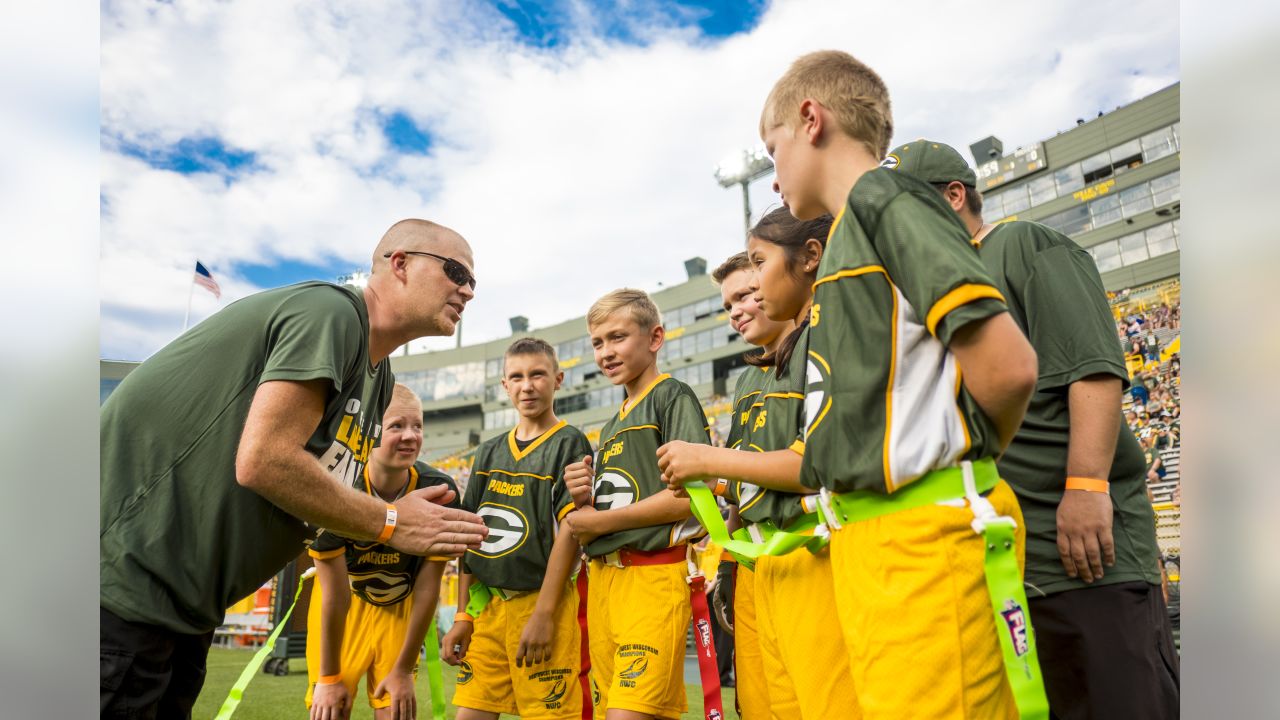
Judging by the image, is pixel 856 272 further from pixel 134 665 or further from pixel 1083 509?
pixel 134 665

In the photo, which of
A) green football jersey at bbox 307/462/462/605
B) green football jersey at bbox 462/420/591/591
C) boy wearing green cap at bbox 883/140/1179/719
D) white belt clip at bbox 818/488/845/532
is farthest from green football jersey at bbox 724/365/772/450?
green football jersey at bbox 307/462/462/605

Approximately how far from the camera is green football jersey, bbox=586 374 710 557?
3611 mm

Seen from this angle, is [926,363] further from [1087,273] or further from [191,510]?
[191,510]

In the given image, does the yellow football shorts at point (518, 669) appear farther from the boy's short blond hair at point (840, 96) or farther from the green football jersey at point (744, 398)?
the boy's short blond hair at point (840, 96)

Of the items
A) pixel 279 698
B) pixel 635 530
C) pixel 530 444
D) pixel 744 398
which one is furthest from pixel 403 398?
pixel 279 698

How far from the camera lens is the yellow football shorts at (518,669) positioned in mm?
3971

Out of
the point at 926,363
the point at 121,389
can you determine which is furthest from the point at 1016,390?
the point at 121,389

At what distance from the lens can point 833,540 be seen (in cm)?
173

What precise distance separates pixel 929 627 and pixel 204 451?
186 cm

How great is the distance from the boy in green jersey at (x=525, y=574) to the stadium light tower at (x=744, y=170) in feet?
117

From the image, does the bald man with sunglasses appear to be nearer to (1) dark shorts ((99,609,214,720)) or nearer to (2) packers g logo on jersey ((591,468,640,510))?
(1) dark shorts ((99,609,214,720))

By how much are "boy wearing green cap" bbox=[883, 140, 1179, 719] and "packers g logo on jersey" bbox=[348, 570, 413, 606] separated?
3.16m
